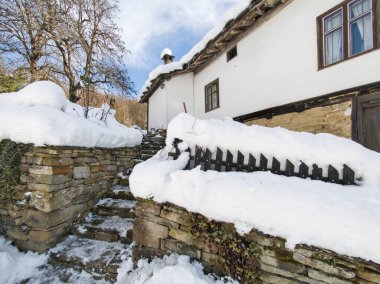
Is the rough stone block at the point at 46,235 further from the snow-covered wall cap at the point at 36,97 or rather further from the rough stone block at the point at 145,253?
the snow-covered wall cap at the point at 36,97

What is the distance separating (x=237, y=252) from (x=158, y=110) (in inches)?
425

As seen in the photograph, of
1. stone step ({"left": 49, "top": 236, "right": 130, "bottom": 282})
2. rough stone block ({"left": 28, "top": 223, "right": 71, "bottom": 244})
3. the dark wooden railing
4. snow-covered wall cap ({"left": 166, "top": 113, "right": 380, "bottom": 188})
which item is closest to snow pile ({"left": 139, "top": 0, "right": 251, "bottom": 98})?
snow-covered wall cap ({"left": 166, "top": 113, "right": 380, "bottom": 188})

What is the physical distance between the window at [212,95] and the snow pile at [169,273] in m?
7.54

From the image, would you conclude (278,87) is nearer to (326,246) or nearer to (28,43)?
(326,246)

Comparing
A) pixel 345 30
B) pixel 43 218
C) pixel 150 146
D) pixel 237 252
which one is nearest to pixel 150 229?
pixel 237 252

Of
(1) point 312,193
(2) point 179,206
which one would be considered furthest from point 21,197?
(1) point 312,193

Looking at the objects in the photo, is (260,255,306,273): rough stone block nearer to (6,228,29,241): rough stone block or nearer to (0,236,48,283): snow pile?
(0,236,48,283): snow pile

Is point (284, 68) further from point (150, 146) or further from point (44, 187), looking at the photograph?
point (44, 187)

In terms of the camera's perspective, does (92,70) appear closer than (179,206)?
No

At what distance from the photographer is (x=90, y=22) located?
35.4 ft

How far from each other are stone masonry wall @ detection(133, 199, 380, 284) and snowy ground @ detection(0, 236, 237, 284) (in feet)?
0.46

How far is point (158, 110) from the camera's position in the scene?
12.4m

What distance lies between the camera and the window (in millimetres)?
9508

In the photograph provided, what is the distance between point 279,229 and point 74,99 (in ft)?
32.7
